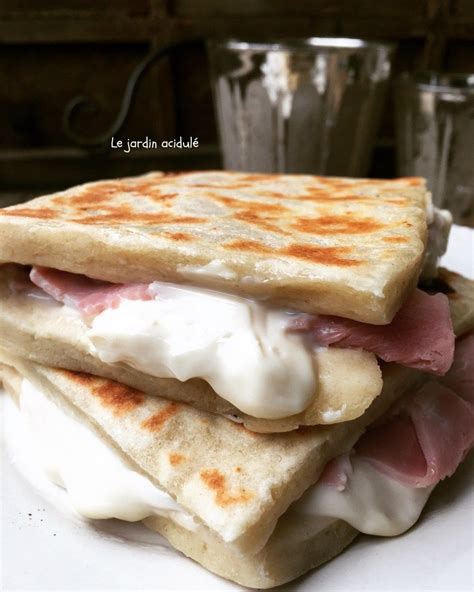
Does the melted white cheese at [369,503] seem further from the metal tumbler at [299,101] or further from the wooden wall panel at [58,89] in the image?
the wooden wall panel at [58,89]

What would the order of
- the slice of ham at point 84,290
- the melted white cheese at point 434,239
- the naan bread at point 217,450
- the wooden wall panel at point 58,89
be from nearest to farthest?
the naan bread at point 217,450, the slice of ham at point 84,290, the melted white cheese at point 434,239, the wooden wall panel at point 58,89

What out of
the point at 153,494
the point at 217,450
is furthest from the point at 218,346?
the point at 153,494

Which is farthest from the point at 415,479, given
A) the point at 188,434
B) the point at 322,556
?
the point at 188,434

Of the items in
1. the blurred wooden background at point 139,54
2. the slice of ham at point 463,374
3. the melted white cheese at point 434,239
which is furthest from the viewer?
the blurred wooden background at point 139,54

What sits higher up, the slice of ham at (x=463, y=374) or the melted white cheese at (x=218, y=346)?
the melted white cheese at (x=218, y=346)

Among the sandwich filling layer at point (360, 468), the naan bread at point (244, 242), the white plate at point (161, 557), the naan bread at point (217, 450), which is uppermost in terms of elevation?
the naan bread at point (244, 242)

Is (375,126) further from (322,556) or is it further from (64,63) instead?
(322,556)

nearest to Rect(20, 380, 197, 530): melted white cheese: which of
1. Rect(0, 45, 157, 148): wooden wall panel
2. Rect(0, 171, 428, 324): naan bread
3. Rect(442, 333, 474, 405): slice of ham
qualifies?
Rect(0, 171, 428, 324): naan bread

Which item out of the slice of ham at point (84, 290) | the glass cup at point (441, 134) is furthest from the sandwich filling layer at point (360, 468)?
the glass cup at point (441, 134)
